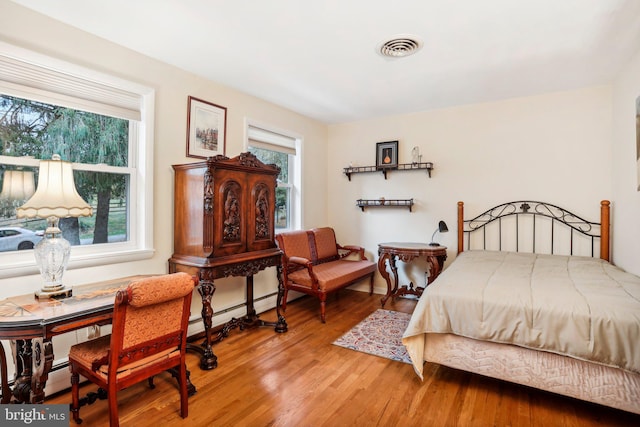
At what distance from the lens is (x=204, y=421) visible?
1.87m

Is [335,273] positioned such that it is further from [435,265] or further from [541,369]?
[541,369]

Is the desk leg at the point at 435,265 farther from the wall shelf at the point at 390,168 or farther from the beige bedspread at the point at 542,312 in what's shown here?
the wall shelf at the point at 390,168

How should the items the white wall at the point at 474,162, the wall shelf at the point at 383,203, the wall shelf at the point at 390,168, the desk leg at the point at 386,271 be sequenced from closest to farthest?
the white wall at the point at 474,162 → the desk leg at the point at 386,271 → the wall shelf at the point at 390,168 → the wall shelf at the point at 383,203

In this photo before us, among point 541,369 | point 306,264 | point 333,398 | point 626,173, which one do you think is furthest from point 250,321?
point 626,173

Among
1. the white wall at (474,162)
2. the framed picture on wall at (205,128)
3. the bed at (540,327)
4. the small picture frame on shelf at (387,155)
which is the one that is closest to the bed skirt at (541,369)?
the bed at (540,327)

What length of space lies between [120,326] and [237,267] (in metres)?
1.19

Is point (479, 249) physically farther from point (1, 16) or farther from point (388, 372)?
point (1, 16)

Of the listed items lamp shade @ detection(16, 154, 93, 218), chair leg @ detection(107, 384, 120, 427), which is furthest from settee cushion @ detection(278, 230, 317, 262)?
chair leg @ detection(107, 384, 120, 427)

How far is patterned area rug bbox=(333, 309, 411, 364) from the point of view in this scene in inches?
108

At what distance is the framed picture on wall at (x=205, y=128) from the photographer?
3.00 meters

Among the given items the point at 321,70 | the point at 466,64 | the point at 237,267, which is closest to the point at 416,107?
the point at 466,64

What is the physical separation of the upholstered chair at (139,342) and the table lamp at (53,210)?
43cm

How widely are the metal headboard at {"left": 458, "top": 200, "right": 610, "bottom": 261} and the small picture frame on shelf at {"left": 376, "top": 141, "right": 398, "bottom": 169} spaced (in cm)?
101

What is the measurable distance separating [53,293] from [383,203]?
352cm
